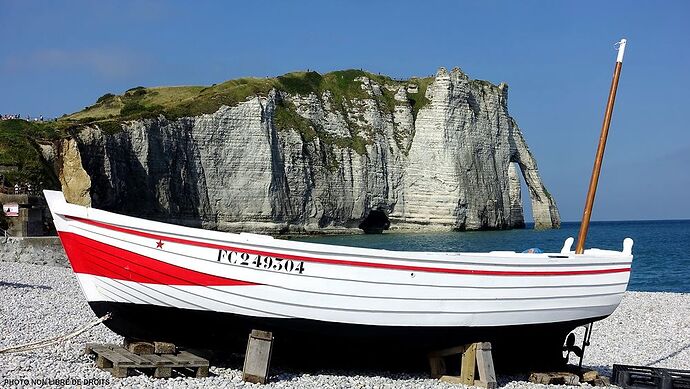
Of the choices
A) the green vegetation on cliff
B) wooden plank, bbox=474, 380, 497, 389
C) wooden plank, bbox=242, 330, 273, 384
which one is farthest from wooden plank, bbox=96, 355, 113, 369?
the green vegetation on cliff

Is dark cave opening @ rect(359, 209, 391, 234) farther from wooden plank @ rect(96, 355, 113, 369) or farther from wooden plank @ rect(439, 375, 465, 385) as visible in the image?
wooden plank @ rect(96, 355, 113, 369)

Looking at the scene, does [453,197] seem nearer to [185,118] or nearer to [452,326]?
[185,118]

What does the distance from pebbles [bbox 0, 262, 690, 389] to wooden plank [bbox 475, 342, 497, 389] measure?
17.6 inches

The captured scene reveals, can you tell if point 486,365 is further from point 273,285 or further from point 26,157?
point 26,157

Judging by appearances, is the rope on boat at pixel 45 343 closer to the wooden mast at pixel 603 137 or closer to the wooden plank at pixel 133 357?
the wooden plank at pixel 133 357

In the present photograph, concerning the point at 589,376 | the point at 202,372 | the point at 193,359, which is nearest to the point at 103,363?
the point at 193,359

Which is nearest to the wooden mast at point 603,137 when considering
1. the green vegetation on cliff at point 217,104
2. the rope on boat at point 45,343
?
the rope on boat at point 45,343

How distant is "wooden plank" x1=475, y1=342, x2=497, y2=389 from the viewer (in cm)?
1055

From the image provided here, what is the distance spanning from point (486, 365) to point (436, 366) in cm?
78

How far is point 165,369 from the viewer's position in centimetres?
964

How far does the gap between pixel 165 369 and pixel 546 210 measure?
104 m

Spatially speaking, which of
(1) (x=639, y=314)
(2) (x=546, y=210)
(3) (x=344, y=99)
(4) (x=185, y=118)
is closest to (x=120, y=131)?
(4) (x=185, y=118)

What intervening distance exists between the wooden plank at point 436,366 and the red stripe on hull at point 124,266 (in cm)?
310

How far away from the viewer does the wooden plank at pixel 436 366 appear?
1110cm
